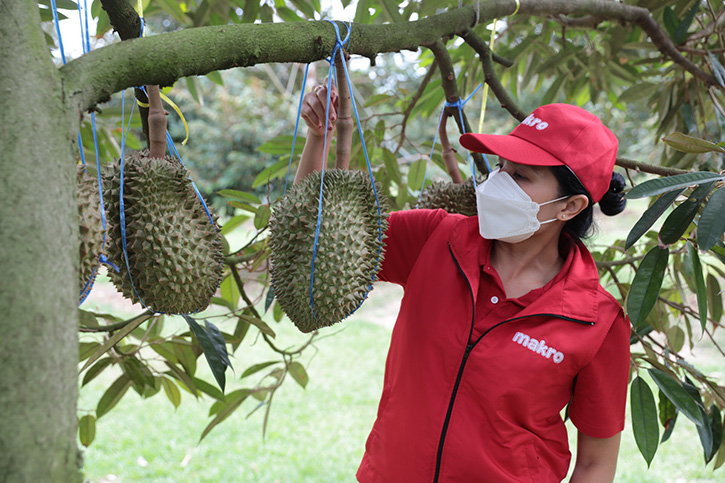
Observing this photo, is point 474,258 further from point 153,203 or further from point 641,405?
point 153,203

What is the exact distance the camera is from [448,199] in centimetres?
142

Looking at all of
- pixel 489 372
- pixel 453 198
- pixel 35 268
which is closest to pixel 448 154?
pixel 453 198

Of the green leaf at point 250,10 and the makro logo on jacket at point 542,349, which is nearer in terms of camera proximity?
the makro logo on jacket at point 542,349

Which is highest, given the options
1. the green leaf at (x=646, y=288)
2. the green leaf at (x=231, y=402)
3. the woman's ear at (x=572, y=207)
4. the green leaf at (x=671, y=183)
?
the green leaf at (x=671, y=183)

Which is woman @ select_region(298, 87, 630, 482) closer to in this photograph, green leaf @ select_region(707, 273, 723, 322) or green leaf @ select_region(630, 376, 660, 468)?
green leaf @ select_region(630, 376, 660, 468)

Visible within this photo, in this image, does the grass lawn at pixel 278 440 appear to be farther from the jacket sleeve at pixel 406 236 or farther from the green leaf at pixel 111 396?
the jacket sleeve at pixel 406 236

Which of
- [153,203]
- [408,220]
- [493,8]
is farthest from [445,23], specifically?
[153,203]

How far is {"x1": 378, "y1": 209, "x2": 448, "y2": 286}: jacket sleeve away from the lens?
4.30 ft

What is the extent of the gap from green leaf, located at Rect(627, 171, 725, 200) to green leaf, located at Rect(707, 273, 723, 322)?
2.71 feet

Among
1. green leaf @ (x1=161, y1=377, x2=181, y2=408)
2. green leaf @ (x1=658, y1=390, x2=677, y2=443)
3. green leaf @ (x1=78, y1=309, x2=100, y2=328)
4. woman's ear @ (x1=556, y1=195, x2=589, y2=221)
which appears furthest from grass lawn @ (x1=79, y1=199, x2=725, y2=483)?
woman's ear @ (x1=556, y1=195, x2=589, y2=221)

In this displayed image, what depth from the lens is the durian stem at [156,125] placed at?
2.86 feet

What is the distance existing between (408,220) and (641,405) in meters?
0.68

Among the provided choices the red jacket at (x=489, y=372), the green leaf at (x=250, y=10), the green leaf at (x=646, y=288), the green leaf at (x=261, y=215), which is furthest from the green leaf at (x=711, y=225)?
the green leaf at (x=250, y=10)

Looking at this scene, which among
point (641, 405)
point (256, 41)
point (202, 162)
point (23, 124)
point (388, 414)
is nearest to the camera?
point (23, 124)
